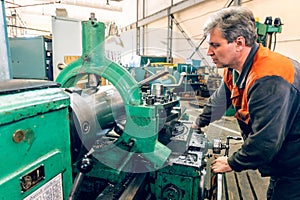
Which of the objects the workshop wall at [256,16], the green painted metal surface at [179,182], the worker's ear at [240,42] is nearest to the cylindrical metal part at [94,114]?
the green painted metal surface at [179,182]

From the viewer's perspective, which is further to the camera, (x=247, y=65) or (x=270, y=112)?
(x=247, y=65)

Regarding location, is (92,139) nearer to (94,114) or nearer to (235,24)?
(94,114)

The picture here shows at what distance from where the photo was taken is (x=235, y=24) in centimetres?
80

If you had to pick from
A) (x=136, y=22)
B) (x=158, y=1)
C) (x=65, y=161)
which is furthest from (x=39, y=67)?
(x=136, y=22)

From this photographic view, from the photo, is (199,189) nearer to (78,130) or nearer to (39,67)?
(78,130)

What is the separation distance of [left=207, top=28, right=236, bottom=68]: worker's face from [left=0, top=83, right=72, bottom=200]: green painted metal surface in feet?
1.92

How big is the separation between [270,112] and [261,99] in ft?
0.17

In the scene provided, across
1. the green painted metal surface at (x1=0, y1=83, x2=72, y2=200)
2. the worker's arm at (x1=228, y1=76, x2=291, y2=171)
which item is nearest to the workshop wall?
the worker's arm at (x1=228, y1=76, x2=291, y2=171)

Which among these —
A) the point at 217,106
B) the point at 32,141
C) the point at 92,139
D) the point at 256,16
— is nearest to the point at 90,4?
the point at 256,16

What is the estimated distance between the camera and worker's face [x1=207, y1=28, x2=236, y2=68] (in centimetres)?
82

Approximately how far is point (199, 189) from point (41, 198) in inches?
30.7

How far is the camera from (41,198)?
473 mm

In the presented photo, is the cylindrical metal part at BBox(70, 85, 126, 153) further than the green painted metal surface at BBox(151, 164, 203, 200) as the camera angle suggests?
No

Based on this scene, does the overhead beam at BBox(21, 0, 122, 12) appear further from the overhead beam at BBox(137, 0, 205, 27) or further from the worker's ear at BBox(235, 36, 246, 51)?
the worker's ear at BBox(235, 36, 246, 51)
